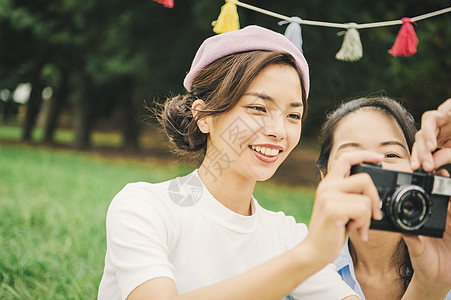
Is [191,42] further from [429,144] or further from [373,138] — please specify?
[429,144]

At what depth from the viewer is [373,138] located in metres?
1.90

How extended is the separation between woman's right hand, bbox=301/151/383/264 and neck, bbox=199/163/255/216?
0.54m

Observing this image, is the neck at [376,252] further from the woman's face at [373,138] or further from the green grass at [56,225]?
the green grass at [56,225]

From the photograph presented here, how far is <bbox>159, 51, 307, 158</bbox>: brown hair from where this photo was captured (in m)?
1.57

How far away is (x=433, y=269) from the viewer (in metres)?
1.51

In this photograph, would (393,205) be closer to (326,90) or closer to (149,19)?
(326,90)

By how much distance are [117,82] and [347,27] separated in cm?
1379

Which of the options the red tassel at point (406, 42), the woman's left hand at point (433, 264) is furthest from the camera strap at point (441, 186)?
the red tassel at point (406, 42)

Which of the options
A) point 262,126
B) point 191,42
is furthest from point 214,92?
point 191,42

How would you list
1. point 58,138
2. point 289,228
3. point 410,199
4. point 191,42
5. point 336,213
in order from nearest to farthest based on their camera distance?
point 336,213
point 410,199
point 289,228
point 191,42
point 58,138

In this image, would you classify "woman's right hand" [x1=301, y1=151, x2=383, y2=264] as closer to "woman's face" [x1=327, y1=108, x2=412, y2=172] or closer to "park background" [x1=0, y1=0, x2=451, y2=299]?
"woman's face" [x1=327, y1=108, x2=412, y2=172]

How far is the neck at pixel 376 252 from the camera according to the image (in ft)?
6.73

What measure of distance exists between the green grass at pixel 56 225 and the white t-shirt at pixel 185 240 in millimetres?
1342

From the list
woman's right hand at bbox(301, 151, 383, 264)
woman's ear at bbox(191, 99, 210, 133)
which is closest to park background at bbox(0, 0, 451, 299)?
woman's ear at bbox(191, 99, 210, 133)
